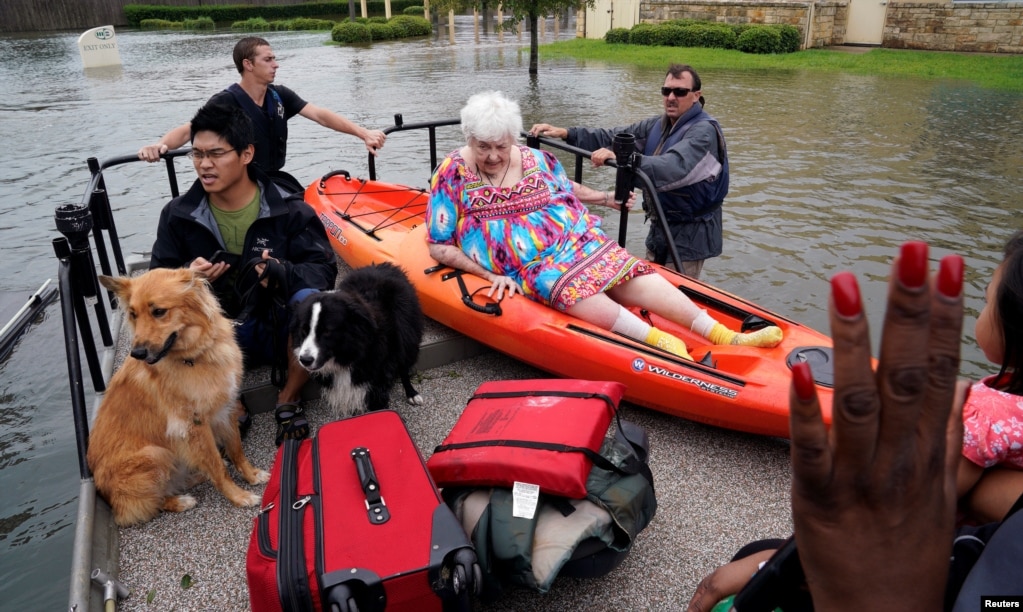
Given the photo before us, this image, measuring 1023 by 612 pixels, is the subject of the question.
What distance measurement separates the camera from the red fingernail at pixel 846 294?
2.20 feet

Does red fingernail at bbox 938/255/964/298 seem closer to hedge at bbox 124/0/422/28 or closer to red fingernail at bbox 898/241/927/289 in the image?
red fingernail at bbox 898/241/927/289

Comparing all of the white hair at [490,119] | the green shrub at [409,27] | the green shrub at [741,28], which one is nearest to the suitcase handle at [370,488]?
the white hair at [490,119]

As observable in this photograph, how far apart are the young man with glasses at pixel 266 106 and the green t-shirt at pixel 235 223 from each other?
1133 millimetres

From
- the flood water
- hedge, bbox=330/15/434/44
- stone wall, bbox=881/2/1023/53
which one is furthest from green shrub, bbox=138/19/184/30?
stone wall, bbox=881/2/1023/53

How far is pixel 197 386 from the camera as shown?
2854 millimetres

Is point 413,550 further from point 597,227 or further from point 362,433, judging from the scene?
point 597,227

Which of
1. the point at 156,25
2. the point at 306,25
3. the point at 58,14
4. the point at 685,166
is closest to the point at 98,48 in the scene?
the point at 58,14

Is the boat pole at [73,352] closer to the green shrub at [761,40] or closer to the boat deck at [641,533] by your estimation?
the boat deck at [641,533]

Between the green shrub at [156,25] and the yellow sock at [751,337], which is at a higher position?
the green shrub at [156,25]

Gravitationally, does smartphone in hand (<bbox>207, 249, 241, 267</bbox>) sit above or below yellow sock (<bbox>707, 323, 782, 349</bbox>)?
above

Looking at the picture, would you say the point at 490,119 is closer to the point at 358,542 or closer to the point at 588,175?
the point at 358,542

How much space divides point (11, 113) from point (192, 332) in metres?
15.7

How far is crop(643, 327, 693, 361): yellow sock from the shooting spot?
369 cm

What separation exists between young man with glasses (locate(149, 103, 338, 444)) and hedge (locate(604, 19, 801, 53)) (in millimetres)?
22576
